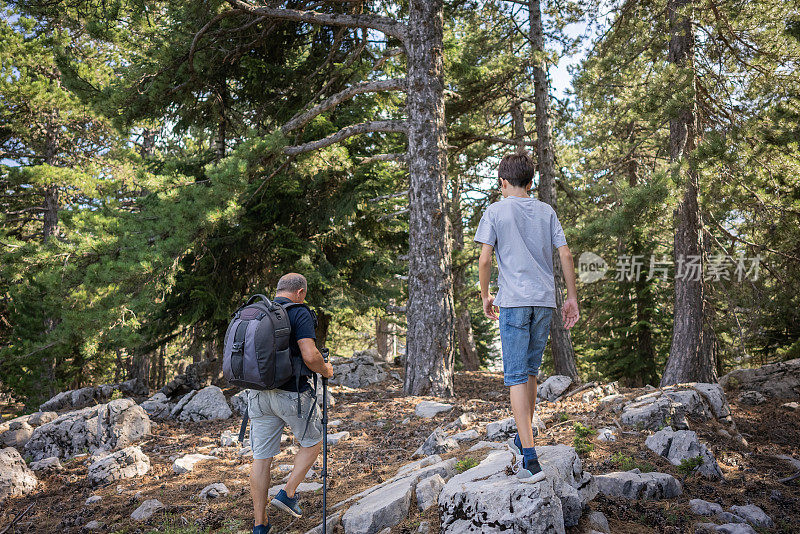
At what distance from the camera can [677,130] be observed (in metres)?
9.34

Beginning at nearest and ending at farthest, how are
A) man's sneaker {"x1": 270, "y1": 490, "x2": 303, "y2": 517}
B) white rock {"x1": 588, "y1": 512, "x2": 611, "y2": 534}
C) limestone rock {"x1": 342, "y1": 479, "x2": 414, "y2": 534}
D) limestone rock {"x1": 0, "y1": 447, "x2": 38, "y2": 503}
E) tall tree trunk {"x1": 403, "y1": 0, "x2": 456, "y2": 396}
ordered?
white rock {"x1": 588, "y1": 512, "x2": 611, "y2": 534}
limestone rock {"x1": 342, "y1": 479, "x2": 414, "y2": 534}
man's sneaker {"x1": 270, "y1": 490, "x2": 303, "y2": 517}
limestone rock {"x1": 0, "y1": 447, "x2": 38, "y2": 503}
tall tree trunk {"x1": 403, "y1": 0, "x2": 456, "y2": 396}

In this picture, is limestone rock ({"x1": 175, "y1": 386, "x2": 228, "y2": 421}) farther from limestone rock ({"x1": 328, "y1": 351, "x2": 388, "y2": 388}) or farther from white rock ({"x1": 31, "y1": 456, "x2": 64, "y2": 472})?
limestone rock ({"x1": 328, "y1": 351, "x2": 388, "y2": 388})

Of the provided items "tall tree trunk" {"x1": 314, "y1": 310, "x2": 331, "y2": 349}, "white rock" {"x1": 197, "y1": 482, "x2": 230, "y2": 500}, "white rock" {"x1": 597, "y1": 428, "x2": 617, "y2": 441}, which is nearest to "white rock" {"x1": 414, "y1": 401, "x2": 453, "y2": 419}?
"white rock" {"x1": 597, "y1": 428, "x2": 617, "y2": 441}

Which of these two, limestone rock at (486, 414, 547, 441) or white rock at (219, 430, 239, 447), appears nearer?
limestone rock at (486, 414, 547, 441)

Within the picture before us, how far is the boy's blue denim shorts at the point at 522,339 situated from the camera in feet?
11.6

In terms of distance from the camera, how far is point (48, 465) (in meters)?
6.52

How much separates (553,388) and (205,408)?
6.37 meters

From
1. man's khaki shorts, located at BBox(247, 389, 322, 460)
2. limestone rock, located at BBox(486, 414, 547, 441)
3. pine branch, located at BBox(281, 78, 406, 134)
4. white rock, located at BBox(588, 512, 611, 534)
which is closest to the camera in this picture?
white rock, located at BBox(588, 512, 611, 534)

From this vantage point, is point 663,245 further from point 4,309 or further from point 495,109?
point 4,309

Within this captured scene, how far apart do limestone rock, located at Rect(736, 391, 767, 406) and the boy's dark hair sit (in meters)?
7.97

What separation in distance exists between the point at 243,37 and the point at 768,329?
14.4 metres

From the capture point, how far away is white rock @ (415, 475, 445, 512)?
13.0ft

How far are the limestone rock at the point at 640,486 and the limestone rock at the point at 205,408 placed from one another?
281 inches

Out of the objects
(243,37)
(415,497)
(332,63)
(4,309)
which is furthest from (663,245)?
(4,309)
